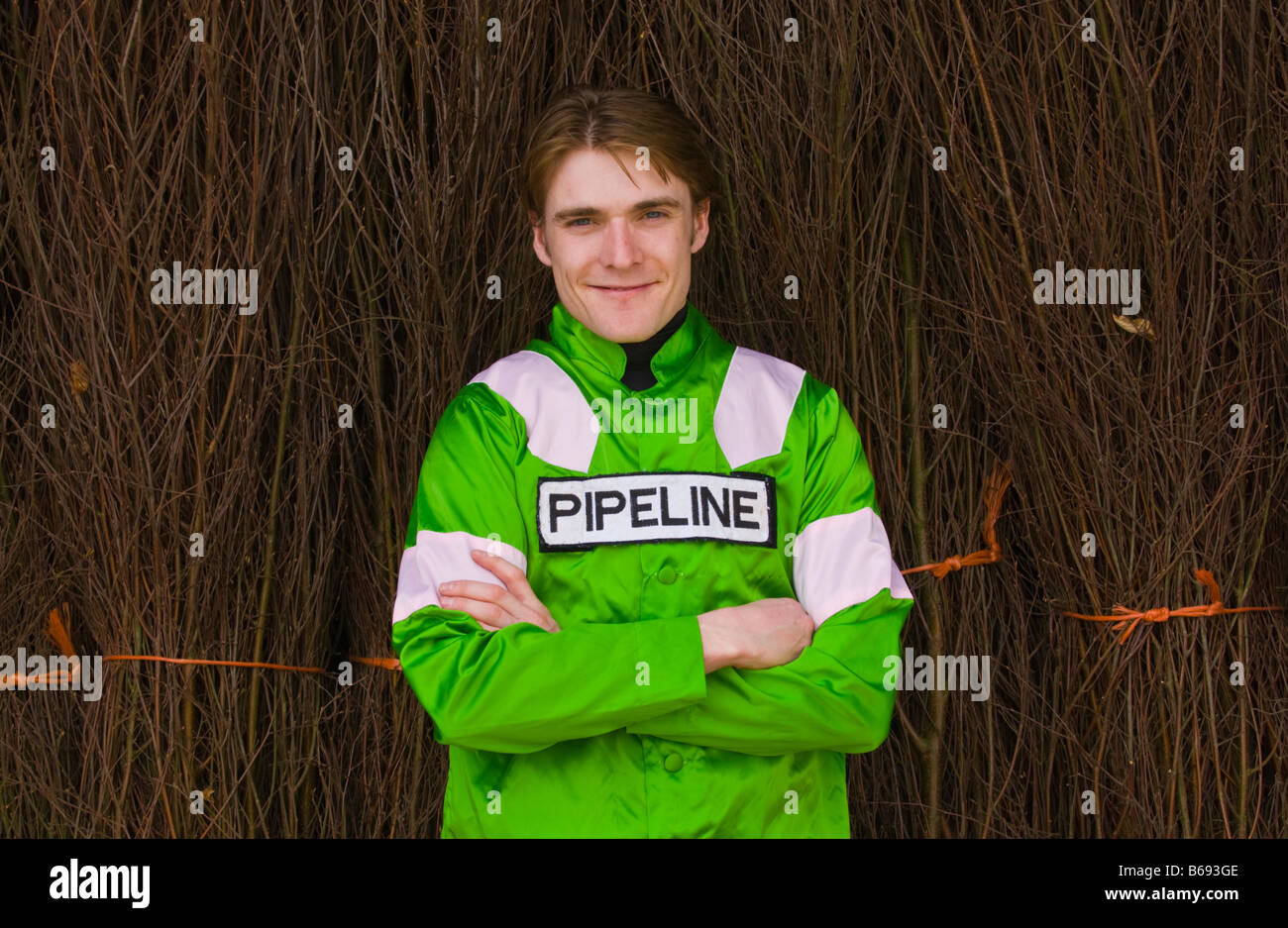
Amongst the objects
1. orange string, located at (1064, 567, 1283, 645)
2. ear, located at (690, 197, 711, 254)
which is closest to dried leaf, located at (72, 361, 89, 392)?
ear, located at (690, 197, 711, 254)

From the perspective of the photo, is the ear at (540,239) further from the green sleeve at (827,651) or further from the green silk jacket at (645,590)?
the green sleeve at (827,651)

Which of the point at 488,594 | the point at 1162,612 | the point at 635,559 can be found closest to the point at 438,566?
the point at 488,594

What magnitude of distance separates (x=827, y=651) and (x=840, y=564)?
125 mm

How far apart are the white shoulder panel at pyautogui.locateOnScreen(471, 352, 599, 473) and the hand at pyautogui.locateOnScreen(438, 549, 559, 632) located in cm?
17

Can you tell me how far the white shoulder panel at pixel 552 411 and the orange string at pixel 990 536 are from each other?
91 centimetres

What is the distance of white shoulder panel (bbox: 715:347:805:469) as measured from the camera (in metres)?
1.82

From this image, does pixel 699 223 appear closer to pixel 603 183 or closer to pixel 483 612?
pixel 603 183

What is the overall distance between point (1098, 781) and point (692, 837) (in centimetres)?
102

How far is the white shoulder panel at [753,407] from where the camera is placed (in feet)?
5.96

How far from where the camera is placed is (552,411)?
5.98ft

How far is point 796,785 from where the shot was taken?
1.80m

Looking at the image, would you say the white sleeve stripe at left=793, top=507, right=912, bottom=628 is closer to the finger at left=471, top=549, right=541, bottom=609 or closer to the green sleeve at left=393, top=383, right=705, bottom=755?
the green sleeve at left=393, top=383, right=705, bottom=755

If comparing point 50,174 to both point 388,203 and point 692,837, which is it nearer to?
point 388,203

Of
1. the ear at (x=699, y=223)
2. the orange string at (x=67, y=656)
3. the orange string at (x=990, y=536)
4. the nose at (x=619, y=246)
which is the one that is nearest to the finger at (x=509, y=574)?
the nose at (x=619, y=246)
